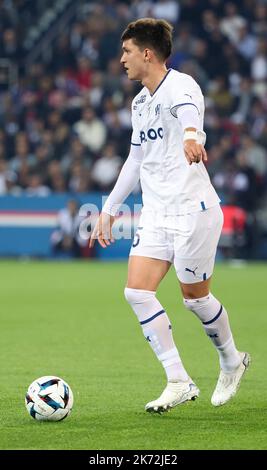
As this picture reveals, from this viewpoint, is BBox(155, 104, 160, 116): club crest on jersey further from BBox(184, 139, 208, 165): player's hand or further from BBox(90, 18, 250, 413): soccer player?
BBox(184, 139, 208, 165): player's hand

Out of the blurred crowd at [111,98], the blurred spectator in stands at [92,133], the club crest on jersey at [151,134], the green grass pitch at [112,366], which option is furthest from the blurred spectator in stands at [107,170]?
the club crest on jersey at [151,134]

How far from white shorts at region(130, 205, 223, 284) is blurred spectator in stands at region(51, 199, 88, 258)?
14.7 metres

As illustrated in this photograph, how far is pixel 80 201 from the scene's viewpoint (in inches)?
899

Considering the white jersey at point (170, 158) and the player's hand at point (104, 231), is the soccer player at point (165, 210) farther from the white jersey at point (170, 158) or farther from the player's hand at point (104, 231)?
the player's hand at point (104, 231)

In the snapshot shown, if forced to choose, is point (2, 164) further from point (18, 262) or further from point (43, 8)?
point (43, 8)

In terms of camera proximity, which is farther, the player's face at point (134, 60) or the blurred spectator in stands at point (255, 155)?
the blurred spectator in stands at point (255, 155)

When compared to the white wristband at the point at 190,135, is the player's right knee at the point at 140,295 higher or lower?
lower

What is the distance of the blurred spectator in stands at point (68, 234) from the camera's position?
22.3m

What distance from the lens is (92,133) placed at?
2389 centimetres

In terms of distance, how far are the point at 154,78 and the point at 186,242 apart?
1044 mm

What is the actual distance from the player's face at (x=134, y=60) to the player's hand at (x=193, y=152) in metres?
0.84

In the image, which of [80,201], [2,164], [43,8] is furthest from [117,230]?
[43,8]
